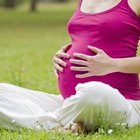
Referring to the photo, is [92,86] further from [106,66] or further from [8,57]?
[8,57]

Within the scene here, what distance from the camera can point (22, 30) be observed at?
23344mm

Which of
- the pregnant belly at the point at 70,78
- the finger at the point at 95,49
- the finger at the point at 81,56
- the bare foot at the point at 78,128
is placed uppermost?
the finger at the point at 95,49

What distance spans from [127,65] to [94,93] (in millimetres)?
420

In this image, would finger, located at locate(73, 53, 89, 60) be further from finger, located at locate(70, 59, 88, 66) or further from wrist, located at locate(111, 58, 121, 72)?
wrist, located at locate(111, 58, 121, 72)

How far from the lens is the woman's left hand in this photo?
456cm

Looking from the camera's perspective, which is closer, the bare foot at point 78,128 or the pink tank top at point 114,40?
the bare foot at point 78,128

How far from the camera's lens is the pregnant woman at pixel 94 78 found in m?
4.41

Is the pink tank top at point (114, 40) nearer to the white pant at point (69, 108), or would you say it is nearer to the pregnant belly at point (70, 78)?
the pregnant belly at point (70, 78)

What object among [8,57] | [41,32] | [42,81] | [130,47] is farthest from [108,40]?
[41,32]

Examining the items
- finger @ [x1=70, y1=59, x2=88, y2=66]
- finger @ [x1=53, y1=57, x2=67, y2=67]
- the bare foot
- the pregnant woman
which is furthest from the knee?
finger @ [x1=53, y1=57, x2=67, y2=67]

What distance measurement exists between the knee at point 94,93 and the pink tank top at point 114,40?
31 centimetres

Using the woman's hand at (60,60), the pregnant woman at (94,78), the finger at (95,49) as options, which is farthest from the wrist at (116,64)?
the woman's hand at (60,60)

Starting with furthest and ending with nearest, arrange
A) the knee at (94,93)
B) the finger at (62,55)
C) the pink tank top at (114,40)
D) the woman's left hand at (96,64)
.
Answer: the finger at (62,55), the pink tank top at (114,40), the woman's left hand at (96,64), the knee at (94,93)

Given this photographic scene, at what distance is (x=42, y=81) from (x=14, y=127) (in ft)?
12.3
